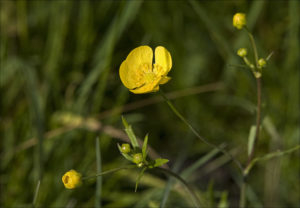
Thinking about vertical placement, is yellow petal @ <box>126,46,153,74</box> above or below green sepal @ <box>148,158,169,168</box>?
above

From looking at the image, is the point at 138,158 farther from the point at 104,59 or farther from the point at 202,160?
the point at 104,59

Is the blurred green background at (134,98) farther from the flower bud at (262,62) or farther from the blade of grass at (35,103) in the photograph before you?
the flower bud at (262,62)

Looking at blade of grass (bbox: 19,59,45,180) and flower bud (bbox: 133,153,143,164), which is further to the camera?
blade of grass (bbox: 19,59,45,180)

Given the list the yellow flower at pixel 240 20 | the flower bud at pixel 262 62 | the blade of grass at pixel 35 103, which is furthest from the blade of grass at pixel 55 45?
the flower bud at pixel 262 62

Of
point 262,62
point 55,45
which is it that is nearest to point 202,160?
point 262,62

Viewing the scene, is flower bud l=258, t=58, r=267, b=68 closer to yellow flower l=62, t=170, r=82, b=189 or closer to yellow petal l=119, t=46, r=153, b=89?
yellow petal l=119, t=46, r=153, b=89

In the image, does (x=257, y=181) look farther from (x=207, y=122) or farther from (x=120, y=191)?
(x=120, y=191)

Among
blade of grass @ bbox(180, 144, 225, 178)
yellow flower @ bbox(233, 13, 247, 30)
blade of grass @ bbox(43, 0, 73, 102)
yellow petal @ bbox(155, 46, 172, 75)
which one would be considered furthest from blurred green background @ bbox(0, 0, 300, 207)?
yellow flower @ bbox(233, 13, 247, 30)

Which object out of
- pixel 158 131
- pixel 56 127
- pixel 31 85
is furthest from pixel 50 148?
pixel 158 131
